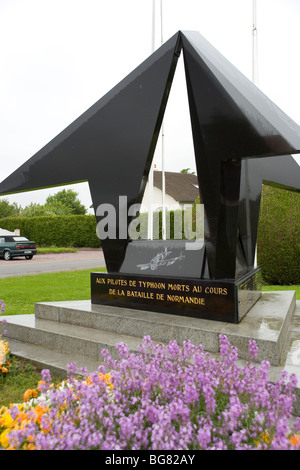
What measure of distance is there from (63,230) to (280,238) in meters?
21.7

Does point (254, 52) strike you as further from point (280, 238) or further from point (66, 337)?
point (66, 337)

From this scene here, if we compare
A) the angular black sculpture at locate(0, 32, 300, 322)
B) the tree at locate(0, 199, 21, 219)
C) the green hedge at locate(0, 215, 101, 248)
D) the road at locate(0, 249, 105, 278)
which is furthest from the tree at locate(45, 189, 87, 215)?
the angular black sculpture at locate(0, 32, 300, 322)

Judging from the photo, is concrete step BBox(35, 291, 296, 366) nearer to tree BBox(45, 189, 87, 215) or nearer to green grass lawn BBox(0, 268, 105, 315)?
green grass lawn BBox(0, 268, 105, 315)

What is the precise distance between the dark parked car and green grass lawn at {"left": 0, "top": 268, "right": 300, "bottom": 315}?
8.82 meters

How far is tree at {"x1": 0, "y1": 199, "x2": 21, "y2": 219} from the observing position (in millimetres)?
51250

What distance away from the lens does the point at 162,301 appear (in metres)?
4.88

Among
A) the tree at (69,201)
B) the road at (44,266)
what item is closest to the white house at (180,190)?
the road at (44,266)

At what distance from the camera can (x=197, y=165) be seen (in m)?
4.71

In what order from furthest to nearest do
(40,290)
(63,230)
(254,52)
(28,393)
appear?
1. (63,230)
2. (40,290)
3. (254,52)
4. (28,393)

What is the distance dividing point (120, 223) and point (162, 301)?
1299mm

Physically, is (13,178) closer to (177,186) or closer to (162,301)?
(162,301)

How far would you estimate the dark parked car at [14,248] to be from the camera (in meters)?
20.9

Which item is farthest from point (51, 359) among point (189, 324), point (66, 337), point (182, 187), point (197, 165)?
point (182, 187)

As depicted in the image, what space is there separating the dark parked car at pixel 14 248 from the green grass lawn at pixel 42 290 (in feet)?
28.9
